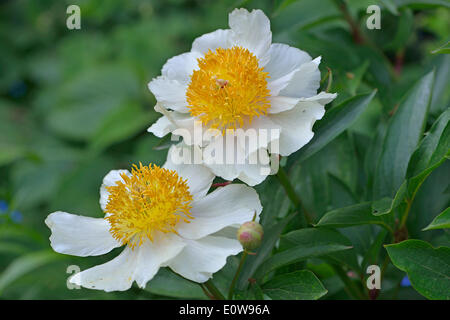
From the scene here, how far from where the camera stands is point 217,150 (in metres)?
0.57

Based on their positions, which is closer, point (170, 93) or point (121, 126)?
point (170, 93)

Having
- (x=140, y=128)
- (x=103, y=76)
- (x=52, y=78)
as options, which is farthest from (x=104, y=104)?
(x=52, y=78)

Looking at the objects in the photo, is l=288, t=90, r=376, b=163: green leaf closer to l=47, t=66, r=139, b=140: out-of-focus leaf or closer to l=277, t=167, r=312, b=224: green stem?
l=277, t=167, r=312, b=224: green stem

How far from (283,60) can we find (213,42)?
94mm

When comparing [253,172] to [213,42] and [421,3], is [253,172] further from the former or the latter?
[421,3]

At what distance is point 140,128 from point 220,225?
1.37 metres

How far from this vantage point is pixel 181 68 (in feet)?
2.15

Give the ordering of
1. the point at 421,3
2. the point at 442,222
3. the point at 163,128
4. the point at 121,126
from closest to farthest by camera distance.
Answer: the point at 442,222 < the point at 163,128 < the point at 421,3 < the point at 121,126

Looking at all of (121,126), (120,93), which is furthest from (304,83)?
(120,93)

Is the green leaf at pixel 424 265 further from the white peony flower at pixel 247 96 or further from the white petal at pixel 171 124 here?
the white petal at pixel 171 124

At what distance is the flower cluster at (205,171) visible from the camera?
545mm

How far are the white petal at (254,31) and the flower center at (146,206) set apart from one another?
0.58 ft
